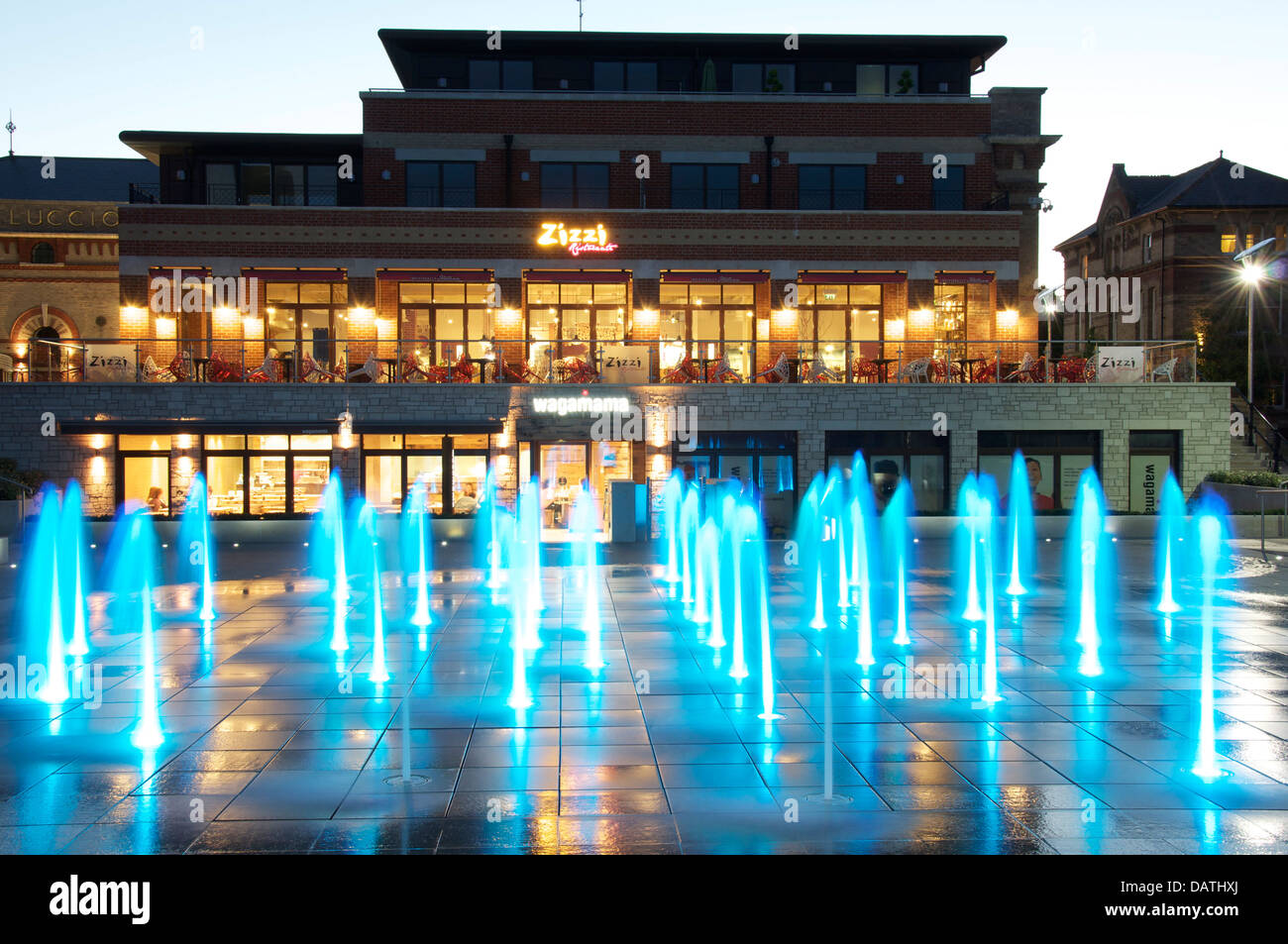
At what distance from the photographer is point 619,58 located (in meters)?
34.9

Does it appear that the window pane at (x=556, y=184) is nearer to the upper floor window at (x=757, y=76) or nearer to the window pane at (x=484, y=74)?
the window pane at (x=484, y=74)

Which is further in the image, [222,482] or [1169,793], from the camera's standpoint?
[222,482]

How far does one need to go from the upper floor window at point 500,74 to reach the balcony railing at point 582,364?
903cm

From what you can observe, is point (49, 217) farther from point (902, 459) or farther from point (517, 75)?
point (902, 459)

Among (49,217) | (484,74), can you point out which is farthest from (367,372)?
(49,217)

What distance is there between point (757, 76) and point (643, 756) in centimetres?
3073

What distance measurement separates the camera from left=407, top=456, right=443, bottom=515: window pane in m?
29.6

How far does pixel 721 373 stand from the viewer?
1174 inches

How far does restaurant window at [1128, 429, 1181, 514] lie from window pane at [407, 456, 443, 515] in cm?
1959

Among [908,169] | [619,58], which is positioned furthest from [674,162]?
[908,169]

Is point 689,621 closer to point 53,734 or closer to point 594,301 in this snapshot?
point 53,734

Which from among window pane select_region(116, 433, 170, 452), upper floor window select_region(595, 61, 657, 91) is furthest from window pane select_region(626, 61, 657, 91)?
window pane select_region(116, 433, 170, 452)

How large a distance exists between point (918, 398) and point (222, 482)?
19.4m

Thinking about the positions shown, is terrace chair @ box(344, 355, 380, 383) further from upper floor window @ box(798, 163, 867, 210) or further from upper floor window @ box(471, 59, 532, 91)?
upper floor window @ box(798, 163, 867, 210)
